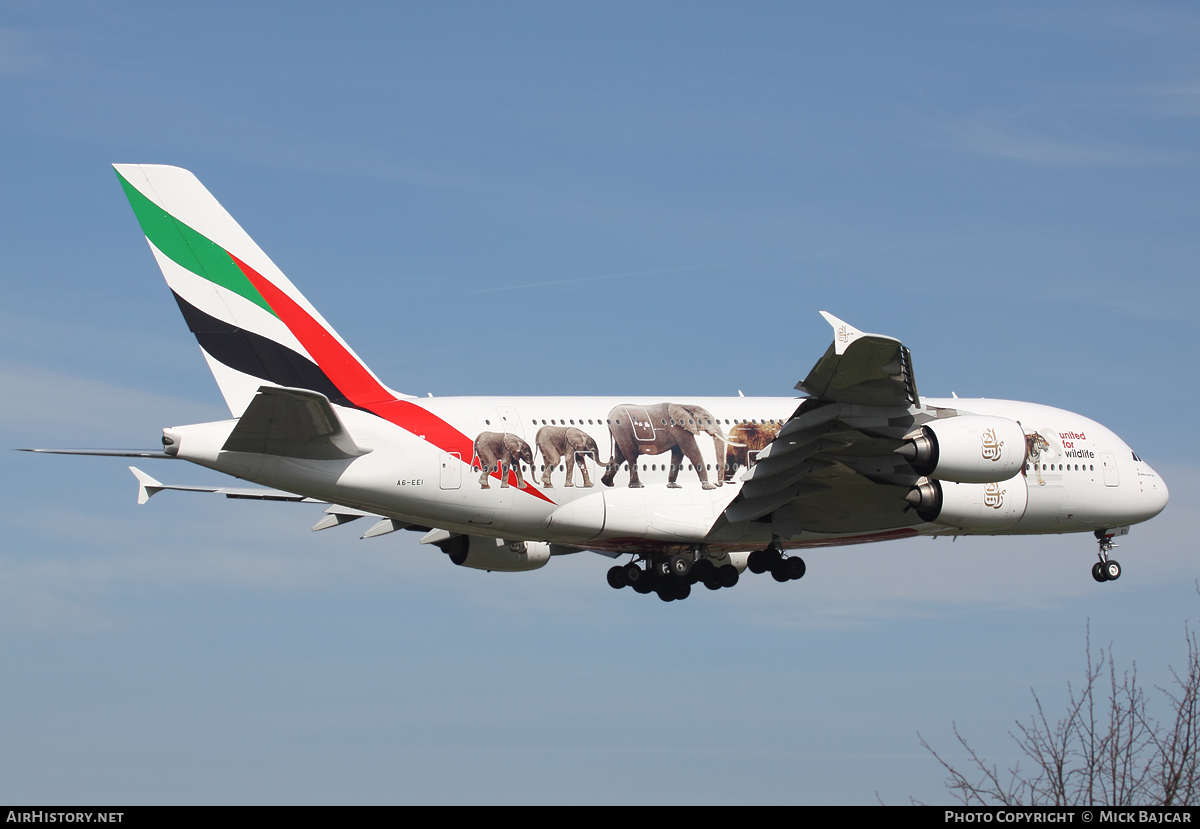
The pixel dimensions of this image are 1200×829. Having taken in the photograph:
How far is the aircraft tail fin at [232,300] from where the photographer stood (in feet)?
85.7

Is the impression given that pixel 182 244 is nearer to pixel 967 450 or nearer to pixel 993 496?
pixel 967 450

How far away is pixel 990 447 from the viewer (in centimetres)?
2592

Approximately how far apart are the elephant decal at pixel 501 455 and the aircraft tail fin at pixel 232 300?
7.52 ft

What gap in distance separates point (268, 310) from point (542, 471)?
255 inches

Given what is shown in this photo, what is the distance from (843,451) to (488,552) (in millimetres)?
9928

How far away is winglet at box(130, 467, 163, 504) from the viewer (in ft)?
91.1

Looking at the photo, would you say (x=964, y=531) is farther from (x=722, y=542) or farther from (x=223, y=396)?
(x=223, y=396)

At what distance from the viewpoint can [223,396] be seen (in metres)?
26.1

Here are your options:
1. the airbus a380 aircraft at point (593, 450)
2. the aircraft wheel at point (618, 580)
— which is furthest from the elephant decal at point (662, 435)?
the aircraft wheel at point (618, 580)

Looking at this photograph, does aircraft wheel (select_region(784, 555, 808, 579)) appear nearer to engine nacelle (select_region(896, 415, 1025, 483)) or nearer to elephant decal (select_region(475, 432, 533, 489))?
engine nacelle (select_region(896, 415, 1025, 483))

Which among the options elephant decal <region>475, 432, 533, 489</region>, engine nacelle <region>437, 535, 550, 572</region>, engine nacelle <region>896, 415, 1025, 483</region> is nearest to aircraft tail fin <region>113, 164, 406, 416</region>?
elephant decal <region>475, 432, 533, 489</region>

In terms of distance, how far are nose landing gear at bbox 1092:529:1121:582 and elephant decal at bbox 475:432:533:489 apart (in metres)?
15.8

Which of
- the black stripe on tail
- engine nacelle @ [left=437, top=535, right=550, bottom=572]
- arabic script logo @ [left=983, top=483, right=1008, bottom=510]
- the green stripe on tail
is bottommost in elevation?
engine nacelle @ [left=437, top=535, right=550, bottom=572]
